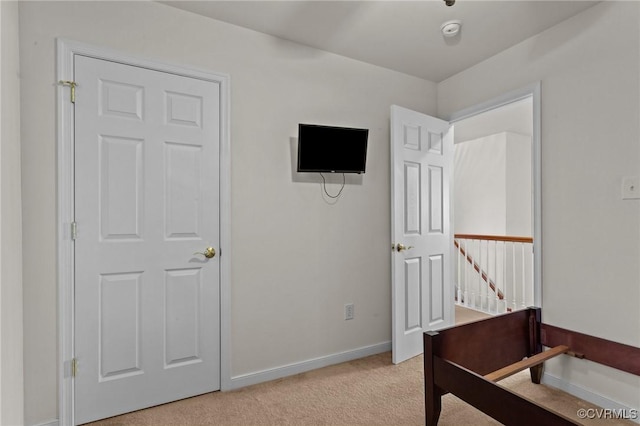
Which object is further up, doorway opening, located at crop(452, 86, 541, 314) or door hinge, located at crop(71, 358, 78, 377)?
doorway opening, located at crop(452, 86, 541, 314)

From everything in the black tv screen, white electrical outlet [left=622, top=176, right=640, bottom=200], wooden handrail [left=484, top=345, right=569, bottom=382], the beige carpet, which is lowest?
the beige carpet

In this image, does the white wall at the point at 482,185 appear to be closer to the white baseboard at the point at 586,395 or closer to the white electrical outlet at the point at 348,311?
the white baseboard at the point at 586,395

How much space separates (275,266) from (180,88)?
135cm

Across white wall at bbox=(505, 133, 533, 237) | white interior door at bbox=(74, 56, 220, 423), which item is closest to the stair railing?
white wall at bbox=(505, 133, 533, 237)

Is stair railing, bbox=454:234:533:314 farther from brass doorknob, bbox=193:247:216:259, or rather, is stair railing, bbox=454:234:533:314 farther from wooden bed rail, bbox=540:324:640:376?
brass doorknob, bbox=193:247:216:259

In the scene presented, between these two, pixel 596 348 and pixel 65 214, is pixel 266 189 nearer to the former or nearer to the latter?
pixel 65 214

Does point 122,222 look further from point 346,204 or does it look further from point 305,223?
point 346,204

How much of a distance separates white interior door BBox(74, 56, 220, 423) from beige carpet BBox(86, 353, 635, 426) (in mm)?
154

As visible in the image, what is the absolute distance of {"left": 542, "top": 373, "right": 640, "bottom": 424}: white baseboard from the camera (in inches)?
80.5

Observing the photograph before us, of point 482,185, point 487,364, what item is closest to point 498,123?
point 482,185

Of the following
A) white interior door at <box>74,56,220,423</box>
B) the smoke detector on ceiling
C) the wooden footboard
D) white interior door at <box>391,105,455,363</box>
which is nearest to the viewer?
the wooden footboard

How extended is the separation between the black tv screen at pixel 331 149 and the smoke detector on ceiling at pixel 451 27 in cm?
86

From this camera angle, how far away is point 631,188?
203cm

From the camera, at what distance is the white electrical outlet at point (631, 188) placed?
6.57ft
